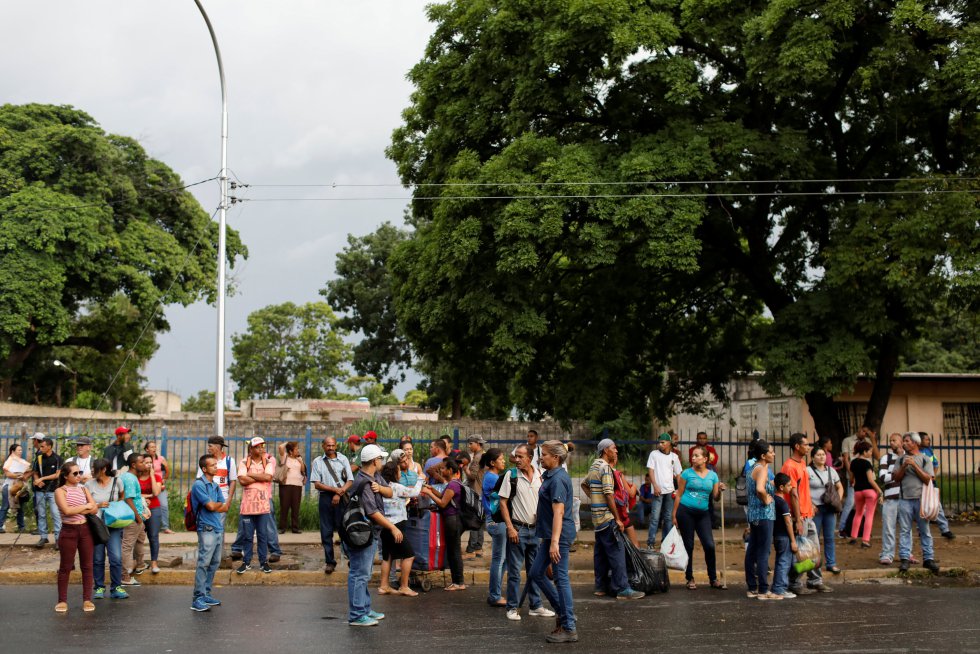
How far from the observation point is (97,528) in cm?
968

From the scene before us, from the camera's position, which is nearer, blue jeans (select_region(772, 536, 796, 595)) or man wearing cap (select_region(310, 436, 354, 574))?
blue jeans (select_region(772, 536, 796, 595))

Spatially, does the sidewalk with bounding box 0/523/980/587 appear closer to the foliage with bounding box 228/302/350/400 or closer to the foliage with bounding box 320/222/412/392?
the foliage with bounding box 320/222/412/392

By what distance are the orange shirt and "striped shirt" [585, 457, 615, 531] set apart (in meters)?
2.04

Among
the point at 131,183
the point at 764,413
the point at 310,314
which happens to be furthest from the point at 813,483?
the point at 310,314

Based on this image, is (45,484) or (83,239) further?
(83,239)

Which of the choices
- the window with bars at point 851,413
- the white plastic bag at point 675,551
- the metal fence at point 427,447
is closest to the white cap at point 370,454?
the white plastic bag at point 675,551

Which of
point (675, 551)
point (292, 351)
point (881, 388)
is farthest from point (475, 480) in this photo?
point (292, 351)

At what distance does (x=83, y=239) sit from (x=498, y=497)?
2790cm

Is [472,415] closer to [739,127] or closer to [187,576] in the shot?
[739,127]

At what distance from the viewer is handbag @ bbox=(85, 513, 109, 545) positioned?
969 centimetres

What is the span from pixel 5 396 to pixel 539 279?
28.0 m

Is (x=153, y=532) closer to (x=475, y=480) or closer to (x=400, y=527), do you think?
(x=400, y=527)

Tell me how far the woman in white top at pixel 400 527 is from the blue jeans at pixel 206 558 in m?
1.76

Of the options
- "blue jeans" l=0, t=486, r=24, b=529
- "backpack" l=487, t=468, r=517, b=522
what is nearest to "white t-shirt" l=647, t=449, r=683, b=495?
"backpack" l=487, t=468, r=517, b=522
